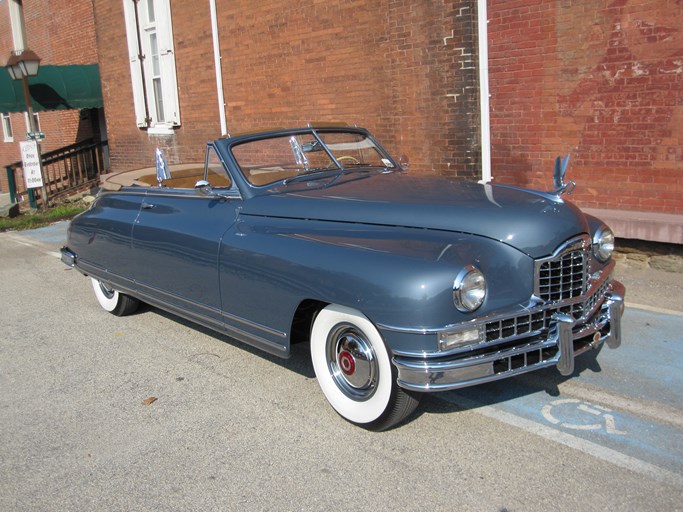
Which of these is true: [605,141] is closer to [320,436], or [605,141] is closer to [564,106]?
[564,106]

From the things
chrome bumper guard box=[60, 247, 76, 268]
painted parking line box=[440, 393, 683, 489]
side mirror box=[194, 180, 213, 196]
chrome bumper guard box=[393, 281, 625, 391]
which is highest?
side mirror box=[194, 180, 213, 196]

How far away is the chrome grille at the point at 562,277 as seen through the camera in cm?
338

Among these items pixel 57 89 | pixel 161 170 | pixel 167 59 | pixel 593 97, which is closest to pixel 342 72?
pixel 593 97

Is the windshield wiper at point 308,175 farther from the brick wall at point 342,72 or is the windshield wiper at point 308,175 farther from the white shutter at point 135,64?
the white shutter at point 135,64

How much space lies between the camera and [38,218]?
12859mm

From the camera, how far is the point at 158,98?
13.6 metres

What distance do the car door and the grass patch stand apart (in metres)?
8.36

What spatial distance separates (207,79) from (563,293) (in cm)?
964

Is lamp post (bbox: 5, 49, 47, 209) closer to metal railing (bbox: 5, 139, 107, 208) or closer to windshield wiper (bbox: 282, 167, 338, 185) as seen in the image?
metal railing (bbox: 5, 139, 107, 208)

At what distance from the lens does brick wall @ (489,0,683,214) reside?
20.7 ft

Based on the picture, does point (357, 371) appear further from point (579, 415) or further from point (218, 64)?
point (218, 64)

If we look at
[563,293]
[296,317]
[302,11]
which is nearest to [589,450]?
[563,293]

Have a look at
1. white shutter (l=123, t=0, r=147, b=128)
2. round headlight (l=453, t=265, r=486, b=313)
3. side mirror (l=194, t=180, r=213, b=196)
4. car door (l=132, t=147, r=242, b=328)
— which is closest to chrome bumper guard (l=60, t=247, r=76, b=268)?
car door (l=132, t=147, r=242, b=328)

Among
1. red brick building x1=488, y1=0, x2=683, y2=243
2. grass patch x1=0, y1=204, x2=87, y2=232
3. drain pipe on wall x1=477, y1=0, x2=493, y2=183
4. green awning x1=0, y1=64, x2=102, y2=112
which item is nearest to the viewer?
red brick building x1=488, y1=0, x2=683, y2=243
